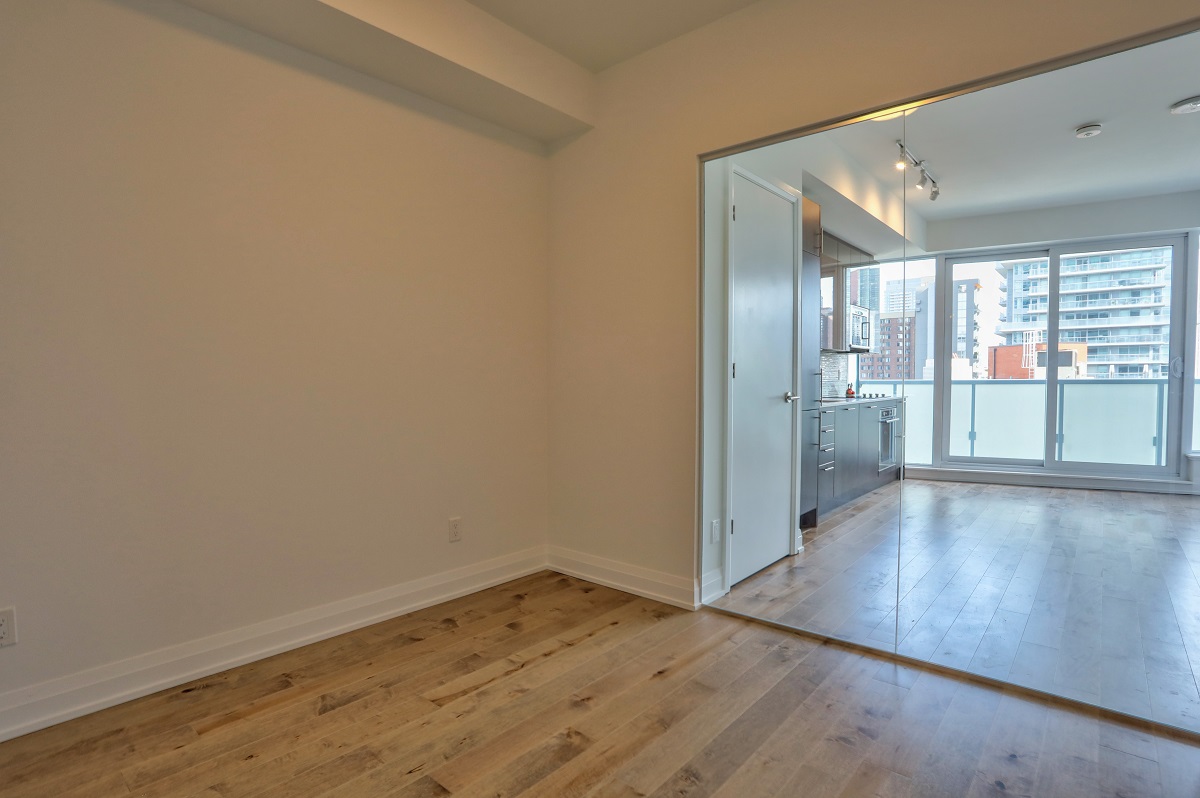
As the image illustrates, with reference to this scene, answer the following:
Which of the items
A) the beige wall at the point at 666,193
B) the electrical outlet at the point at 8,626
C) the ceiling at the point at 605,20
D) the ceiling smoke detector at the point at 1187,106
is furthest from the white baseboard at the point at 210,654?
the ceiling smoke detector at the point at 1187,106

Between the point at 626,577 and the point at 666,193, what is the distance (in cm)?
212

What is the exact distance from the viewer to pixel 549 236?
3.70 metres

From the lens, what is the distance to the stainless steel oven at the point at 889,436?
110 inches

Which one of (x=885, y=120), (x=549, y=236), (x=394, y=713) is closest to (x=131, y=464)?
(x=394, y=713)

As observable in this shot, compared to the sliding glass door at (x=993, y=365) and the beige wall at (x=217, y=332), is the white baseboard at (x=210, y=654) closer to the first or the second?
the beige wall at (x=217, y=332)

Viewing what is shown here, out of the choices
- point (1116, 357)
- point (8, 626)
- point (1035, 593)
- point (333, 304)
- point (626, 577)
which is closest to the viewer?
point (8, 626)

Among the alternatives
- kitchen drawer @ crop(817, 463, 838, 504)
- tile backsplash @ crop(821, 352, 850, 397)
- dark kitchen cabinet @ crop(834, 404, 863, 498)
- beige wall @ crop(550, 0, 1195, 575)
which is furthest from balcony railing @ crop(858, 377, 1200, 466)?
beige wall @ crop(550, 0, 1195, 575)

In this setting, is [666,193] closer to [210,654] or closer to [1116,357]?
[1116,357]

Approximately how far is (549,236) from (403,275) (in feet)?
3.54

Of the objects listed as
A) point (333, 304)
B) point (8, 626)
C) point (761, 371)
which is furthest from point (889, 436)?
point (8, 626)

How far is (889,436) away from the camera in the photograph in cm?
284

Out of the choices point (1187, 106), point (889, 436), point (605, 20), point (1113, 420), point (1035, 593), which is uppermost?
point (605, 20)

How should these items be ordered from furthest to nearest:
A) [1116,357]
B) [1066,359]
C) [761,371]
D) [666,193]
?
[761,371]
[666,193]
[1066,359]
[1116,357]

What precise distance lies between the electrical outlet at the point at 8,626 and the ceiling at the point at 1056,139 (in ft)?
12.0
